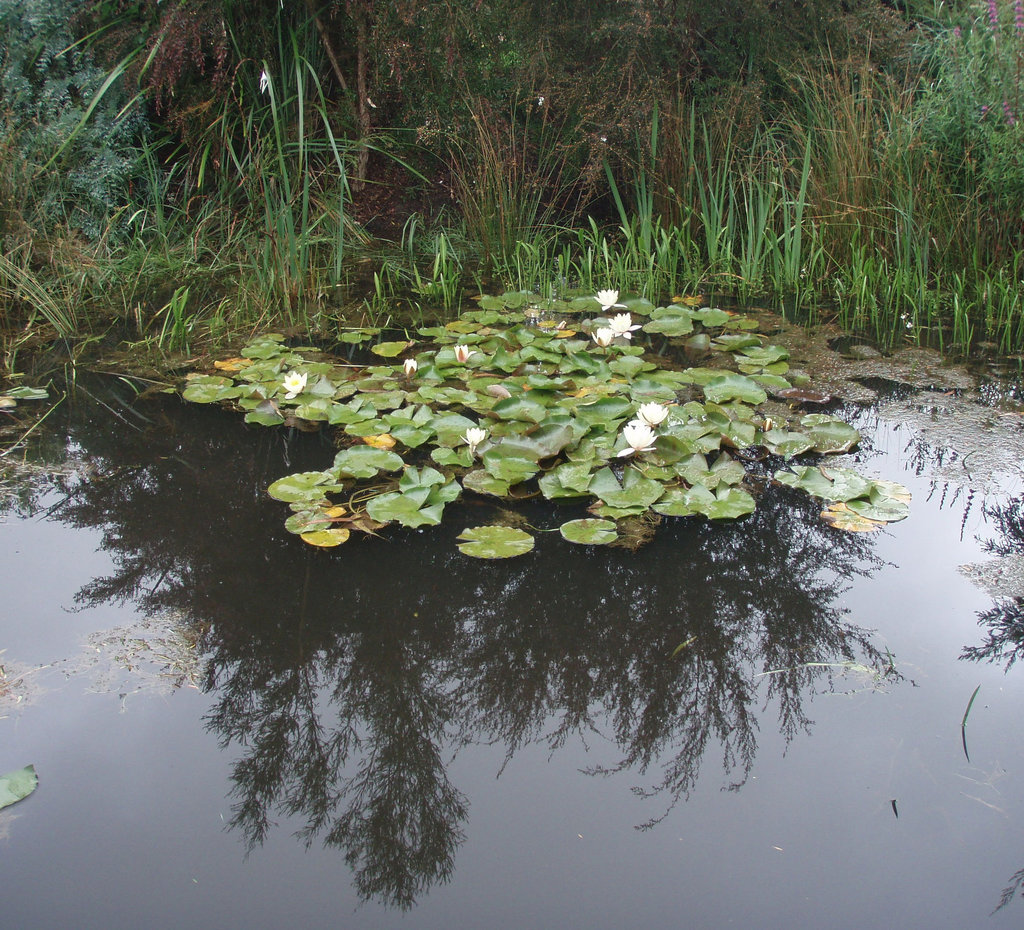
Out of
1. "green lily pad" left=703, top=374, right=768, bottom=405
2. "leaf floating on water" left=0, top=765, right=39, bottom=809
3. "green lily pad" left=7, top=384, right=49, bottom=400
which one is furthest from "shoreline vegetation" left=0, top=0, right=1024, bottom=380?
"leaf floating on water" left=0, top=765, right=39, bottom=809

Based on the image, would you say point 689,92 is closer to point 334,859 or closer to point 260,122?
point 260,122

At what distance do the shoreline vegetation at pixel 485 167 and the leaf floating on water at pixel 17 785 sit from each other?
2.05 meters

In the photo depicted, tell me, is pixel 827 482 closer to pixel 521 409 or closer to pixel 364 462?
pixel 521 409

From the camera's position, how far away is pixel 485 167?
3.84 m

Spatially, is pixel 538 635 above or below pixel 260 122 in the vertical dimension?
below

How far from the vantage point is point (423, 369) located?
9.17 ft

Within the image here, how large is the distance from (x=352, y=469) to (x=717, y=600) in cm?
98

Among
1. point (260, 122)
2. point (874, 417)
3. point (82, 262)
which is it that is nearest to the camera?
point (874, 417)

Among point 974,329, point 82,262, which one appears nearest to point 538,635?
point 974,329

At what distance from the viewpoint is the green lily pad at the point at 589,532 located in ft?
6.33

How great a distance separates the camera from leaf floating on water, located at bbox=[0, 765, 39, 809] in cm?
133

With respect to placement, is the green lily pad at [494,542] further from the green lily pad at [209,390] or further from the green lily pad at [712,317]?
the green lily pad at [712,317]

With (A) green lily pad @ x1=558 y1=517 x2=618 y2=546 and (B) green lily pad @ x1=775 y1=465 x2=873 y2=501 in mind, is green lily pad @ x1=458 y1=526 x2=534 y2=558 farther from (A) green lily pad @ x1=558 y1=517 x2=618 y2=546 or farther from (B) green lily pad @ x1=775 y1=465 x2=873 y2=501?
(B) green lily pad @ x1=775 y1=465 x2=873 y2=501

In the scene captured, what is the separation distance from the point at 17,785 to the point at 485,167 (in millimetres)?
3185
